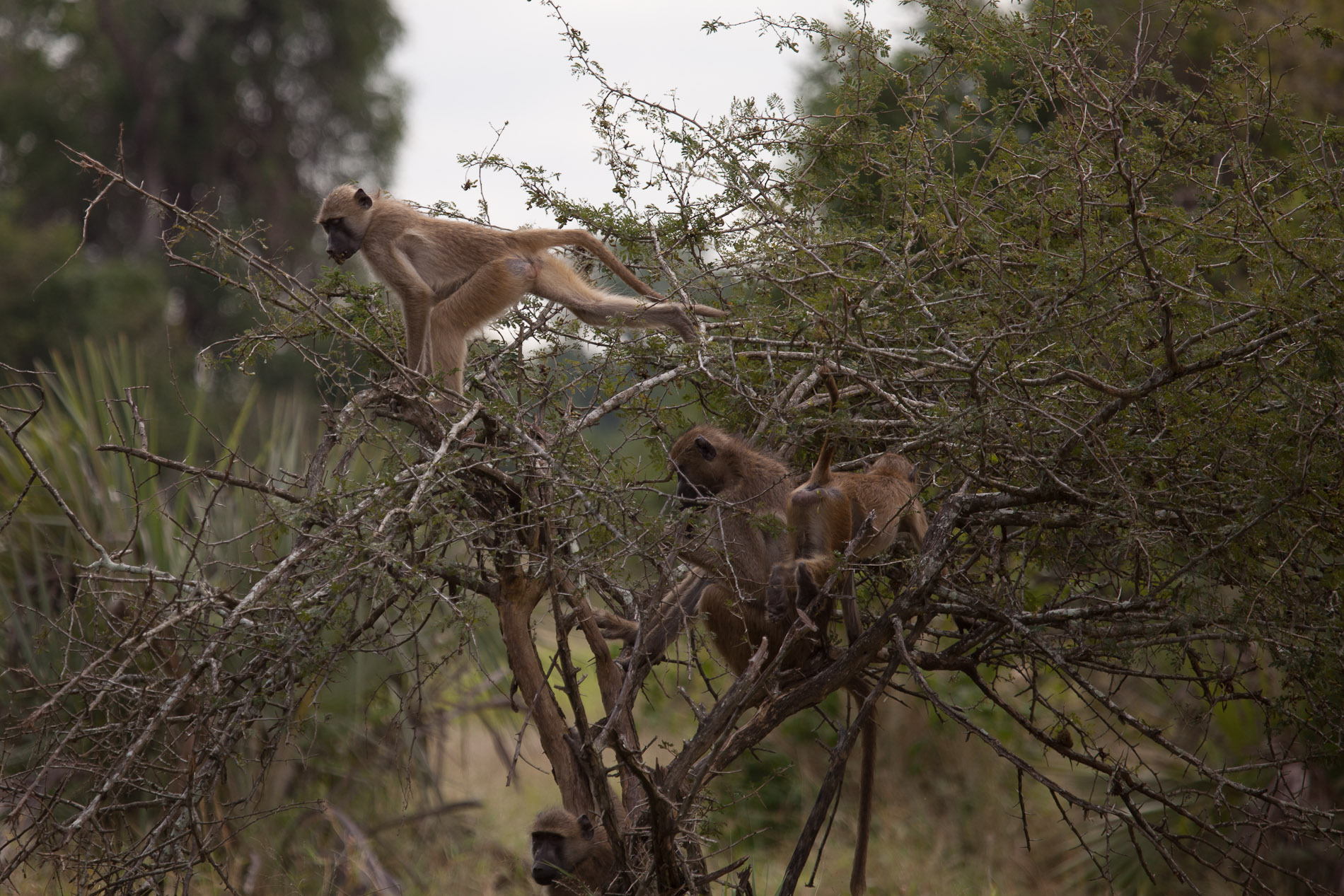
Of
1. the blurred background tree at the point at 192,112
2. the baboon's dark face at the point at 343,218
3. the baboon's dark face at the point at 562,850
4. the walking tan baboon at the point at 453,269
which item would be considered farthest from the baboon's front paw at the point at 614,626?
the blurred background tree at the point at 192,112

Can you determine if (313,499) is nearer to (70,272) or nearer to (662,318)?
(662,318)

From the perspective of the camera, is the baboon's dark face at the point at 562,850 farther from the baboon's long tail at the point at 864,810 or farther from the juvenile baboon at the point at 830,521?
the juvenile baboon at the point at 830,521

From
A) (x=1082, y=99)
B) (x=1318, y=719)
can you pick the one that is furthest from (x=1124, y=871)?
(x=1082, y=99)

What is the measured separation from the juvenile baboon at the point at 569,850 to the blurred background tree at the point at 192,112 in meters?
18.8

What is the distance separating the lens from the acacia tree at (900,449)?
9.92 feet

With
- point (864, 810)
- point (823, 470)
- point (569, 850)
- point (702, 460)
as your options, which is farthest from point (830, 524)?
point (569, 850)

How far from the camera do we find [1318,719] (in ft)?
10.7

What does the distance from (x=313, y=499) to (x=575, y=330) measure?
1679 mm

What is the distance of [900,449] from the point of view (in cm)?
346

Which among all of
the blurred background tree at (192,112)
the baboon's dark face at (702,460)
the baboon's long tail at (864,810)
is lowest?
the baboon's long tail at (864,810)

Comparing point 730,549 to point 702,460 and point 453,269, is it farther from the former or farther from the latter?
point 453,269

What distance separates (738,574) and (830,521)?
49 centimetres

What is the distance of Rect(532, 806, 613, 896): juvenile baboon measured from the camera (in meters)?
4.19

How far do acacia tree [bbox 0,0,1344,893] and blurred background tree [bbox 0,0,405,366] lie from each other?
19160 millimetres
